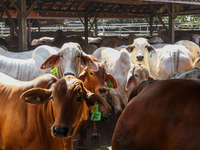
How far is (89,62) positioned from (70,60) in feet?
1.04

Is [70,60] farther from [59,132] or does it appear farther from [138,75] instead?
[59,132]

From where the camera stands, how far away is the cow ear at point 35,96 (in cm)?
293

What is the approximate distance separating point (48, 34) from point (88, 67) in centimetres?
1641

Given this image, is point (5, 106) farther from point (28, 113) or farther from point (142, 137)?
point (142, 137)

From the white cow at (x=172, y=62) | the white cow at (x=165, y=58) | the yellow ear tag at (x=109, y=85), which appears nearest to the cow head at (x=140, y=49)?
the white cow at (x=165, y=58)

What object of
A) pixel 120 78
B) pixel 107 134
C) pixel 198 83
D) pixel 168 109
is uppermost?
pixel 198 83

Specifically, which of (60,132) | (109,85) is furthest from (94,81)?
(60,132)

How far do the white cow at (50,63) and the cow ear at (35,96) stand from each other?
1699 mm

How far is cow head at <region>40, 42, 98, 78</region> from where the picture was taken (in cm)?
492

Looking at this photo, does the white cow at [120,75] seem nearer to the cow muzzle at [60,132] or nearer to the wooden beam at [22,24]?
the wooden beam at [22,24]

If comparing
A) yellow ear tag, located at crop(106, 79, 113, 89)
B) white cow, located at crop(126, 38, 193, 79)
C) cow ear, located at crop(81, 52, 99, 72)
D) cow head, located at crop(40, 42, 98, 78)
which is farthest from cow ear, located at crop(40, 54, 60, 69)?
white cow, located at crop(126, 38, 193, 79)

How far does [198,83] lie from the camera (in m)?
1.85

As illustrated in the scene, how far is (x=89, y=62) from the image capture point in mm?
5070

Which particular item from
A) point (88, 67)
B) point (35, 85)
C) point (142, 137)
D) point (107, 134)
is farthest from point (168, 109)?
point (107, 134)
